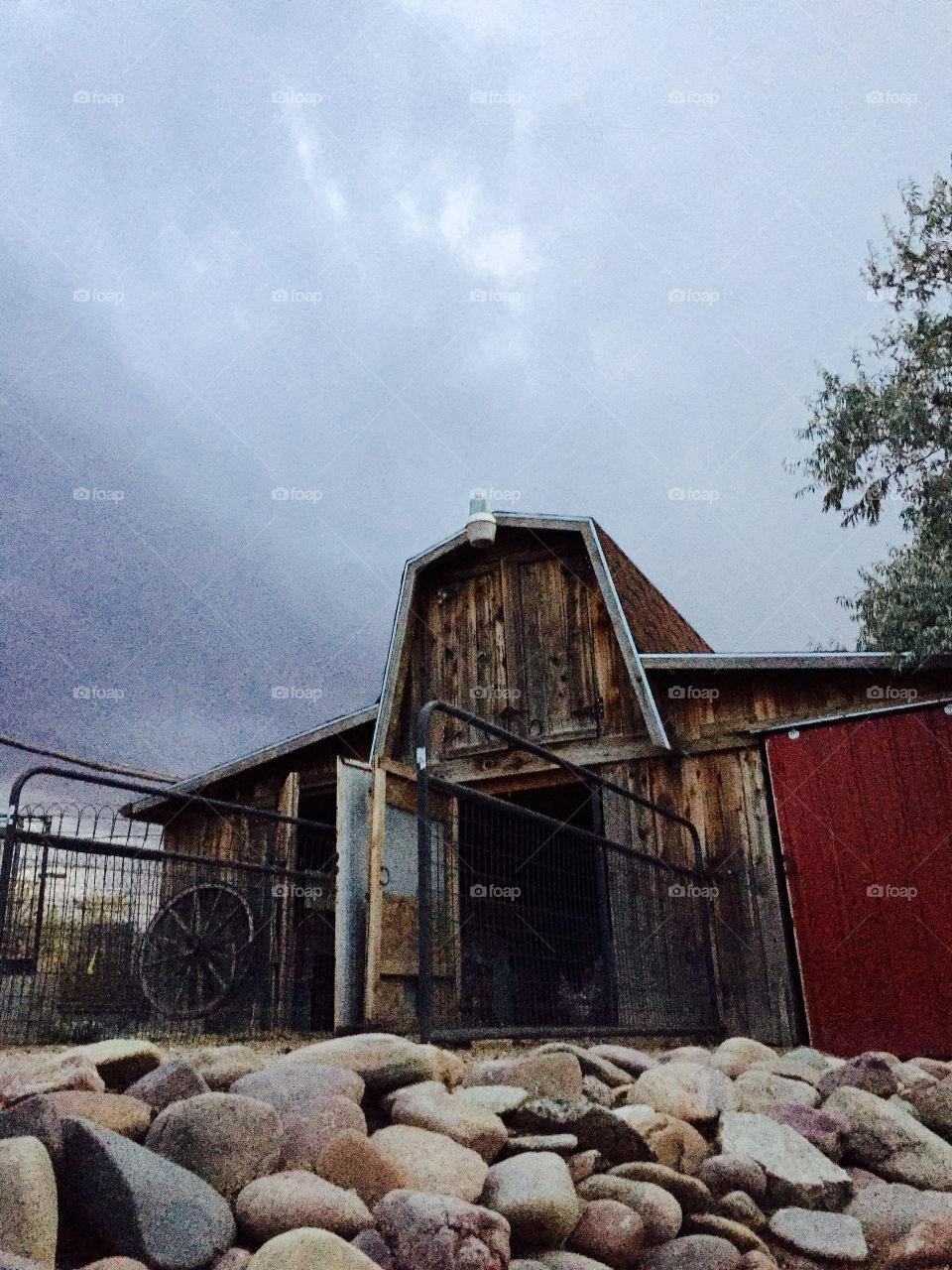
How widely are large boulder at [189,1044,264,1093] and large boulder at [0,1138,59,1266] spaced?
0.84m

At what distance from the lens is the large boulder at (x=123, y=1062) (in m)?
2.93

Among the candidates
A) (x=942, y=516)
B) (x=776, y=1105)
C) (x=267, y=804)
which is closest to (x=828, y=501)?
(x=942, y=516)

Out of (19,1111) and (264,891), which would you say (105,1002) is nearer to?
(264,891)

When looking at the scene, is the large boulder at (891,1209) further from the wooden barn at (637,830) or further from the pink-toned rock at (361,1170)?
the wooden barn at (637,830)

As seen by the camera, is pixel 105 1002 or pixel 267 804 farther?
pixel 267 804

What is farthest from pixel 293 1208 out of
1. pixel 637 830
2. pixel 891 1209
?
pixel 637 830

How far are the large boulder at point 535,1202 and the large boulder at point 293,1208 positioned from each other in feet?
1.31

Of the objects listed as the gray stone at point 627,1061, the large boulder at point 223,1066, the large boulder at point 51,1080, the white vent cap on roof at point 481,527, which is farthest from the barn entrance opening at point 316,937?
the large boulder at point 51,1080

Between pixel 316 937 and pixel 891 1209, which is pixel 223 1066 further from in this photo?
pixel 316 937

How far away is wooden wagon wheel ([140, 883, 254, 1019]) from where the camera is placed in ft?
23.1

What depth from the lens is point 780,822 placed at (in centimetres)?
740

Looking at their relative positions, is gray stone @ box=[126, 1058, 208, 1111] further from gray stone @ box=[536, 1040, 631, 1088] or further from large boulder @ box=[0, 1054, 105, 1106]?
gray stone @ box=[536, 1040, 631, 1088]

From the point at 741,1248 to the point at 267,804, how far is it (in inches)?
340

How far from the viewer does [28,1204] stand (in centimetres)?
190
